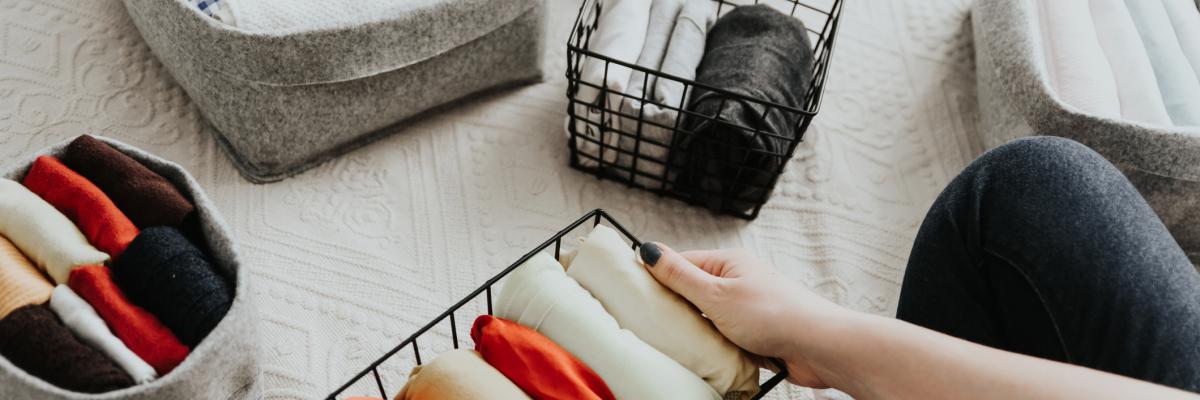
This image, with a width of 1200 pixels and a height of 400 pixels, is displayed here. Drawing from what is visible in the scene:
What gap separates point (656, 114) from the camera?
0.98 meters

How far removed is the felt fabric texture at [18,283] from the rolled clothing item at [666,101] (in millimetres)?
597

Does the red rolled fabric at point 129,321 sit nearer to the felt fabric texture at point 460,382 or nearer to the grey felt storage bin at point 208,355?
the grey felt storage bin at point 208,355

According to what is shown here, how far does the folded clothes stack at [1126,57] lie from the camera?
1015 millimetres

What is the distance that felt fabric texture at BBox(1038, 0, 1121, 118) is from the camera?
1008 millimetres

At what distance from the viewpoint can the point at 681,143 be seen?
100 cm

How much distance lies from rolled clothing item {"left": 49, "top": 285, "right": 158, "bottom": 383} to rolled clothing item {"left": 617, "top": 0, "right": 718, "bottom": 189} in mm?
564

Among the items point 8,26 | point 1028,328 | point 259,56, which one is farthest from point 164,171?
point 1028,328

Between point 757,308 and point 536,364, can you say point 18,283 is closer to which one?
point 536,364

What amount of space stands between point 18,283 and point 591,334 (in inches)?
17.7

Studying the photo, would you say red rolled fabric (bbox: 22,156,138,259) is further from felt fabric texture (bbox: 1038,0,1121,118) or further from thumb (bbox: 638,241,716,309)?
felt fabric texture (bbox: 1038,0,1121,118)

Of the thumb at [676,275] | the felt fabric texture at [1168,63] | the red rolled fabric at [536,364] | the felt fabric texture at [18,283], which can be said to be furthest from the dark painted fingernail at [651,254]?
the felt fabric texture at [1168,63]

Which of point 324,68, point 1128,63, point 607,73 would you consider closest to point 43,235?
point 324,68

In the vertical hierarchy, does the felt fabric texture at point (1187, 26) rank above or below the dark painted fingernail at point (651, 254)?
above

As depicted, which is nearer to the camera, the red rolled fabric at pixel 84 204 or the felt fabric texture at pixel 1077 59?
the red rolled fabric at pixel 84 204
